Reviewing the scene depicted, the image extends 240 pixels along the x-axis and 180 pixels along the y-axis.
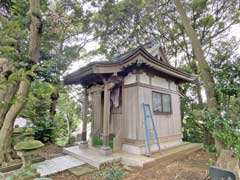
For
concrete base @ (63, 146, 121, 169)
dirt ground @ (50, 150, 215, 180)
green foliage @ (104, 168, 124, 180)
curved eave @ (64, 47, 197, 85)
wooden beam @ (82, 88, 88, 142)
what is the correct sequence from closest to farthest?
green foliage @ (104, 168, 124, 180) → dirt ground @ (50, 150, 215, 180) → concrete base @ (63, 146, 121, 169) → curved eave @ (64, 47, 197, 85) → wooden beam @ (82, 88, 88, 142)

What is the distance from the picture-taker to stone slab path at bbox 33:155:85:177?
4031 mm

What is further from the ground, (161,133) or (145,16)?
(145,16)

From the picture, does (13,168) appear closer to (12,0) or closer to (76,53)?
(12,0)

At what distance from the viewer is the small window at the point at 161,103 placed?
20.3 feet

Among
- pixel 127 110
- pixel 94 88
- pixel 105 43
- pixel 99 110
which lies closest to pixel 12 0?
pixel 94 88

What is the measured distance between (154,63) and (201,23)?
6.14 meters

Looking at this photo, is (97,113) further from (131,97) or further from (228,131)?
(228,131)

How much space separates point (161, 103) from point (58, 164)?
13.8 ft

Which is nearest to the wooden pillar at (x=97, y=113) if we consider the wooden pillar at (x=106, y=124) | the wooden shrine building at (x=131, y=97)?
the wooden shrine building at (x=131, y=97)

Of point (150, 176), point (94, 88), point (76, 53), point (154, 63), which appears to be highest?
point (76, 53)

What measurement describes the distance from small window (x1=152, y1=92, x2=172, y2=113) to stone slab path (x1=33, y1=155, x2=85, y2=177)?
3.23 meters

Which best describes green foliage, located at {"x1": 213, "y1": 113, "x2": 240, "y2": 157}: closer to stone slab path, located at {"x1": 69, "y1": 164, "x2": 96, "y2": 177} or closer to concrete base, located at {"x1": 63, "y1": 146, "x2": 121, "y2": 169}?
concrete base, located at {"x1": 63, "y1": 146, "x2": 121, "y2": 169}

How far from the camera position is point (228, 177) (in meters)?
1.53

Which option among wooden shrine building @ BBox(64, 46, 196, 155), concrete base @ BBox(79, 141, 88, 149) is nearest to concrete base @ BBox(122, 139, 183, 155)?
wooden shrine building @ BBox(64, 46, 196, 155)
